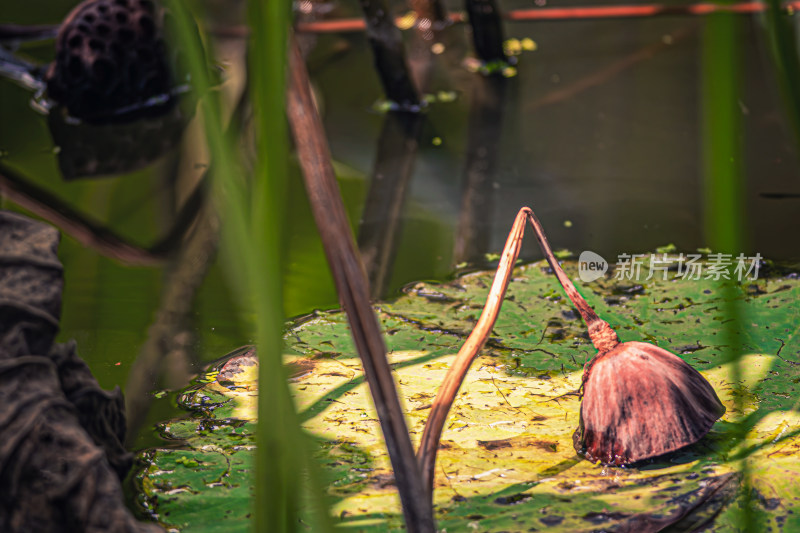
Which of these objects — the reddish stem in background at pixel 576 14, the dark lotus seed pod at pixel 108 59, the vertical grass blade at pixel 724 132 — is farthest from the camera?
the reddish stem in background at pixel 576 14

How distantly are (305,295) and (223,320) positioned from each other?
12 cm

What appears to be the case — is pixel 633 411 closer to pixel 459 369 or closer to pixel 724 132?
pixel 459 369

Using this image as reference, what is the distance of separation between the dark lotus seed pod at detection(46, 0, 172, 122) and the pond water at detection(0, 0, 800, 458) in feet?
0.34

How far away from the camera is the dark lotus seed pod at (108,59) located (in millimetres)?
1767

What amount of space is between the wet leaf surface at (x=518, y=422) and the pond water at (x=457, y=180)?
111 millimetres

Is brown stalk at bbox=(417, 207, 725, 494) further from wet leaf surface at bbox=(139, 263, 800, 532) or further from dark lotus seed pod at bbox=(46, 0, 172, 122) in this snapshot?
dark lotus seed pod at bbox=(46, 0, 172, 122)

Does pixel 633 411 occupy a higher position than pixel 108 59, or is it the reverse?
pixel 108 59

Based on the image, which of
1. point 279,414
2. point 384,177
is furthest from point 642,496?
point 384,177

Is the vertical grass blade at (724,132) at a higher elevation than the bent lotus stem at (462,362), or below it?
higher

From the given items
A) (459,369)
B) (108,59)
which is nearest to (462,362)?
(459,369)

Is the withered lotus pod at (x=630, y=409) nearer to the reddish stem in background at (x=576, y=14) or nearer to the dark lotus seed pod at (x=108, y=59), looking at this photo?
the dark lotus seed pod at (x=108, y=59)

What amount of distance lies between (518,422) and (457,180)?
82 centimetres

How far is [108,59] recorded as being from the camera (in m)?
1.77
